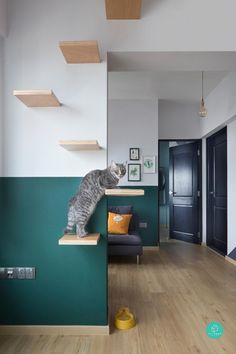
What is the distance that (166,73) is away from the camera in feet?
14.2

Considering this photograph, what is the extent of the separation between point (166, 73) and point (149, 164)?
5.89ft

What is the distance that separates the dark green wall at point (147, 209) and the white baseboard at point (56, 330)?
10.6 ft

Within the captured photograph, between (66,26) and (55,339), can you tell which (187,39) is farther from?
(55,339)

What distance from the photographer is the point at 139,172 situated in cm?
545

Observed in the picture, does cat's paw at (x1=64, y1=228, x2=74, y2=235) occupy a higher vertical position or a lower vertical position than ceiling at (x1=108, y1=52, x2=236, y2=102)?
lower

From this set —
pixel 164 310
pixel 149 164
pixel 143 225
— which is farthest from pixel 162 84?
pixel 164 310

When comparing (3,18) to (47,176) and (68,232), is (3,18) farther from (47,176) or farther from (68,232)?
(68,232)

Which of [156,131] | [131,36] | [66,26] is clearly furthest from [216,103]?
[66,26]

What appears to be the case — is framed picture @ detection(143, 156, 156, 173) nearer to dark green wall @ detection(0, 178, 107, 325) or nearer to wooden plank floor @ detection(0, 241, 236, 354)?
wooden plank floor @ detection(0, 241, 236, 354)

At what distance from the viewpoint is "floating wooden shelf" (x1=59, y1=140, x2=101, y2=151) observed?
2.08 meters

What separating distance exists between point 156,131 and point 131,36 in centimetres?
321

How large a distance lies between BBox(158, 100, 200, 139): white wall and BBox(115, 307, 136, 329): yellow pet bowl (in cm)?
418

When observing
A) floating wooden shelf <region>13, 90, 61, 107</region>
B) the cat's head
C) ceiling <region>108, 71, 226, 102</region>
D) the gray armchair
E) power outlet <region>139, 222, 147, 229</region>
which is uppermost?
ceiling <region>108, 71, 226, 102</region>

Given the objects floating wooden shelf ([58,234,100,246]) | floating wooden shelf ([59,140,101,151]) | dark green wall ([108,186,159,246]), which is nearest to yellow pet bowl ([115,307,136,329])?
floating wooden shelf ([58,234,100,246])
